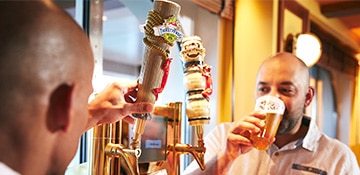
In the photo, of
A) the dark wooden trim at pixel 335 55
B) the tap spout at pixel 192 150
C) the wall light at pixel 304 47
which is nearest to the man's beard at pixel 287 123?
the tap spout at pixel 192 150

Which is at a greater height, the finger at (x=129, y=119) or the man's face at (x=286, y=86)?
the man's face at (x=286, y=86)

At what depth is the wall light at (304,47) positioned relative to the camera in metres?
2.69

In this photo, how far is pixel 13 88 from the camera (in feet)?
1.74

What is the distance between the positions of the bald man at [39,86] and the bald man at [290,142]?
946 millimetres

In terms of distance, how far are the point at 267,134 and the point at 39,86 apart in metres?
0.81

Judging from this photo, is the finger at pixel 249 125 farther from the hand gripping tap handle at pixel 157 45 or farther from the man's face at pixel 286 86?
the hand gripping tap handle at pixel 157 45

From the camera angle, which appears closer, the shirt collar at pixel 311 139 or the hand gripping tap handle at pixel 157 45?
the hand gripping tap handle at pixel 157 45

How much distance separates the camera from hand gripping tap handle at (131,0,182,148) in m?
0.82

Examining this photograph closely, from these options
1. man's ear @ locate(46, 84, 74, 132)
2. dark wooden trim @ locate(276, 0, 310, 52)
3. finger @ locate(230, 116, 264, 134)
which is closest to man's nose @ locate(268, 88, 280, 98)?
finger @ locate(230, 116, 264, 134)

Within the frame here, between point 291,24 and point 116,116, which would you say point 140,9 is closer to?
point 116,116

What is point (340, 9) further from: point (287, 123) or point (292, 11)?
point (287, 123)

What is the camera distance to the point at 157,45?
83 centimetres

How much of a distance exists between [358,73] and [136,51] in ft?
12.0

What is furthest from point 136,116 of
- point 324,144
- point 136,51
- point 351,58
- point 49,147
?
point 136,51
